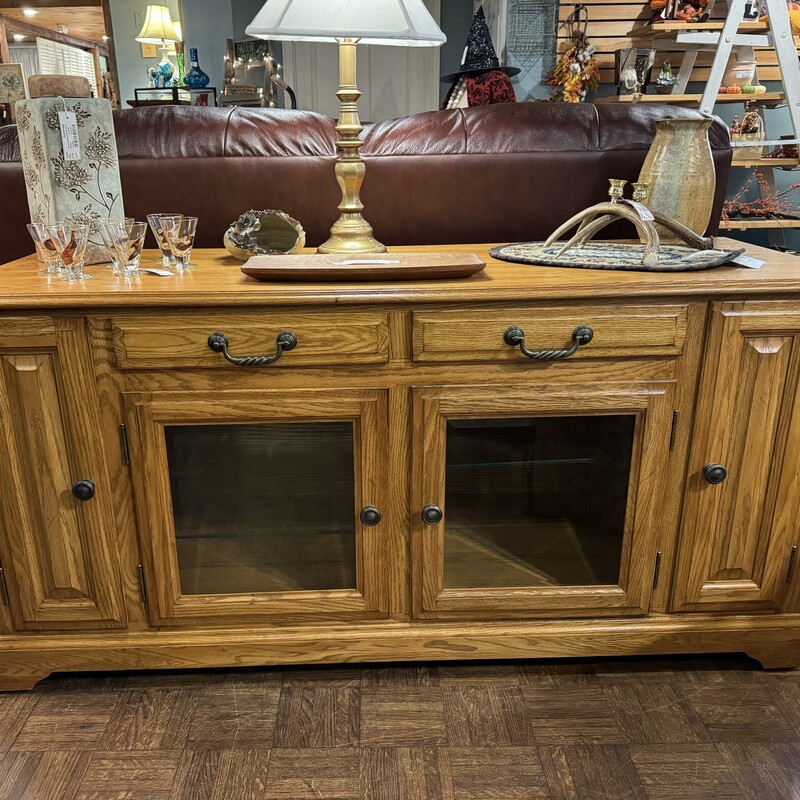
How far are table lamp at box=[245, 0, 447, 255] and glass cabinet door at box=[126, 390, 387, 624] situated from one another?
377mm

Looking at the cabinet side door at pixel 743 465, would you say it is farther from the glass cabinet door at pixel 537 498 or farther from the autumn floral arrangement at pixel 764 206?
the autumn floral arrangement at pixel 764 206

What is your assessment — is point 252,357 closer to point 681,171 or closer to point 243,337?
point 243,337

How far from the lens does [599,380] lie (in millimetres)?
1276

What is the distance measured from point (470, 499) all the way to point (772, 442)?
58 centimetres

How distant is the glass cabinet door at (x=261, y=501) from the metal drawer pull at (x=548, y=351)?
251 millimetres

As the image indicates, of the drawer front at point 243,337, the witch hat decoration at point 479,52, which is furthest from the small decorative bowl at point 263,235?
the witch hat decoration at point 479,52

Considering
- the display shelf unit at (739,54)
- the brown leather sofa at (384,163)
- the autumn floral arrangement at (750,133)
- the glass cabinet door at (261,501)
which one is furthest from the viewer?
the autumn floral arrangement at (750,133)

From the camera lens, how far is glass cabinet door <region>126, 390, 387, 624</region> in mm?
1265

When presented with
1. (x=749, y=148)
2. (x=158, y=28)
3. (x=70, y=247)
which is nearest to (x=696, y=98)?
(x=749, y=148)

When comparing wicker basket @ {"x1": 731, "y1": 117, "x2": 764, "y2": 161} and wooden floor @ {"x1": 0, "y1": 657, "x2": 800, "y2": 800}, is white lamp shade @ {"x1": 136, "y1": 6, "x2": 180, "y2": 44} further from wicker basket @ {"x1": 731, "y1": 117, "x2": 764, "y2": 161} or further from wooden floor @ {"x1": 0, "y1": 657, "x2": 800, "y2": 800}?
wooden floor @ {"x1": 0, "y1": 657, "x2": 800, "y2": 800}

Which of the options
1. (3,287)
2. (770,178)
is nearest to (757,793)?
(3,287)

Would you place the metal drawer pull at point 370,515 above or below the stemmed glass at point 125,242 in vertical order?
below

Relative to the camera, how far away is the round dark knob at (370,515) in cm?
134

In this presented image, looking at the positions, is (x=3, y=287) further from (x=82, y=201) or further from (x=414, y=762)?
(x=414, y=762)
